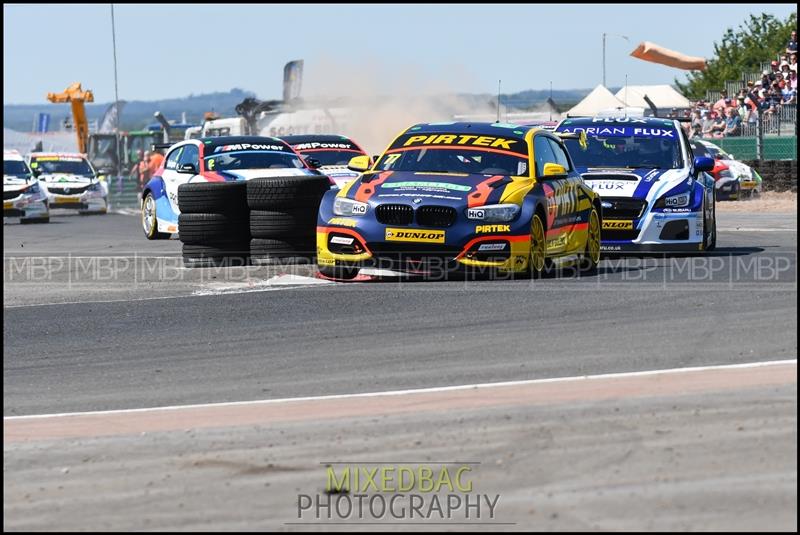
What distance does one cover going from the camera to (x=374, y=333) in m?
10.1

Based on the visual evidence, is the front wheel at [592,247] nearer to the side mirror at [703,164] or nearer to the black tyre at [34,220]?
the side mirror at [703,164]

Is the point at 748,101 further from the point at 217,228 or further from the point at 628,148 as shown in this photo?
the point at 217,228

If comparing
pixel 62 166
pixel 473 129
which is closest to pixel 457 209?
pixel 473 129

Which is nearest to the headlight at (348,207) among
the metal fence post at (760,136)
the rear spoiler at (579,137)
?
the rear spoiler at (579,137)

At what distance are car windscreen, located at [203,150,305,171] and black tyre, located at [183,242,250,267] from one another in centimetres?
414

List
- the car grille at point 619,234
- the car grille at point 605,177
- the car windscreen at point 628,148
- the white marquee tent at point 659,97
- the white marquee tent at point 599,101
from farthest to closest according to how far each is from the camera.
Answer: the white marquee tent at point 659,97, the white marquee tent at point 599,101, the car windscreen at point 628,148, the car grille at point 605,177, the car grille at point 619,234

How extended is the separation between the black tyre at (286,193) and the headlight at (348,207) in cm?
165

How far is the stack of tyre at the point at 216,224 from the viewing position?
14.7 m

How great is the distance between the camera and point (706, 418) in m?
6.61

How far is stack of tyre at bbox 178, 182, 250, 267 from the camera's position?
578 inches

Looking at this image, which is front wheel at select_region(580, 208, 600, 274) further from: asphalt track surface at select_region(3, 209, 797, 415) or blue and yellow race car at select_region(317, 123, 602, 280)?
asphalt track surface at select_region(3, 209, 797, 415)

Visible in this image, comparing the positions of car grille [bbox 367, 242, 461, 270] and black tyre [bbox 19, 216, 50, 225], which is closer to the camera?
car grille [bbox 367, 242, 461, 270]

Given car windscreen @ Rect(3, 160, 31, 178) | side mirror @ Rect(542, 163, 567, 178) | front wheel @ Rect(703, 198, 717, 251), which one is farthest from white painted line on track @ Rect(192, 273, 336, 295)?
car windscreen @ Rect(3, 160, 31, 178)

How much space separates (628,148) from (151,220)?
7137mm
